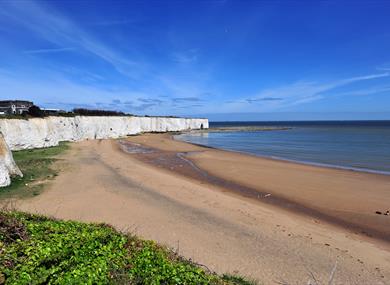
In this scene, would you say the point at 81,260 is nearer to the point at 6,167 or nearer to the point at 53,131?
the point at 6,167

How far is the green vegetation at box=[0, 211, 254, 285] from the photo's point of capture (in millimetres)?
3771

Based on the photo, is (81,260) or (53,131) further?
(53,131)

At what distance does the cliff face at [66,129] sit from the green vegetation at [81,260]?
20702 millimetres

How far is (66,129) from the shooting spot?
34906 mm

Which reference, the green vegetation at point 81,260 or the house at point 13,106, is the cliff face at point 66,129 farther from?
the green vegetation at point 81,260

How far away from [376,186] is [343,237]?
7935 millimetres

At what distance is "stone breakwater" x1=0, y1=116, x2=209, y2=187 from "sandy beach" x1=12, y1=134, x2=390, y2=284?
250 centimetres

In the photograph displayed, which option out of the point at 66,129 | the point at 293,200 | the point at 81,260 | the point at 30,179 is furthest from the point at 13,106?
the point at 81,260

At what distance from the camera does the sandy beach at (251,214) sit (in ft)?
21.4

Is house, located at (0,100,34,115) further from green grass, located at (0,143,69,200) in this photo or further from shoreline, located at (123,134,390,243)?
shoreline, located at (123,134,390,243)

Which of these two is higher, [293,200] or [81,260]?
[81,260]

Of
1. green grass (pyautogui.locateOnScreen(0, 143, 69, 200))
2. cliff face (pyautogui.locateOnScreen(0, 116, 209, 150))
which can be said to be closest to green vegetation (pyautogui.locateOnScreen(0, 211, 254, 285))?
green grass (pyautogui.locateOnScreen(0, 143, 69, 200))

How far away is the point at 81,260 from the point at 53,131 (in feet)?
93.8

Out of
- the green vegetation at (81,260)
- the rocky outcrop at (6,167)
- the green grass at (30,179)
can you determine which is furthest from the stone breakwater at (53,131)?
the green vegetation at (81,260)
